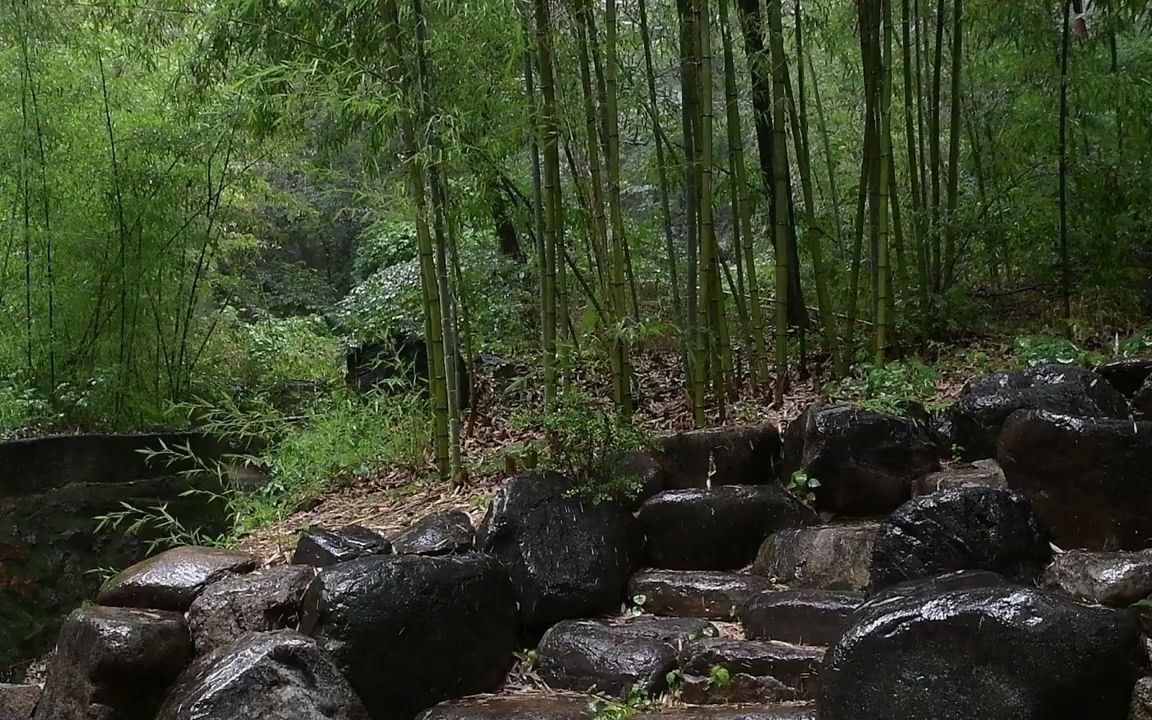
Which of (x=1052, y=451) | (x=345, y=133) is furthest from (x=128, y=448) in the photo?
(x=1052, y=451)

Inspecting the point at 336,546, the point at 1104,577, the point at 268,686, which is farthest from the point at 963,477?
the point at 268,686

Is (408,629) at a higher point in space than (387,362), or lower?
lower

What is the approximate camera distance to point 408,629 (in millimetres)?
2691

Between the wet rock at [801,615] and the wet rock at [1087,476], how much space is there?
0.66 metres

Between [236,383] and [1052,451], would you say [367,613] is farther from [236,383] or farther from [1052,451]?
[236,383]

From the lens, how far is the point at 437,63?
3.58 metres

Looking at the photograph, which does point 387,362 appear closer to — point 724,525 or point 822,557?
point 724,525

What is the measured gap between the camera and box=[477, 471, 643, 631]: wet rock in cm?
296

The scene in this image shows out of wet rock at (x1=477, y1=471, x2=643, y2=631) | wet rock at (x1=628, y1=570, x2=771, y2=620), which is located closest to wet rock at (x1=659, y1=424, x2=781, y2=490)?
wet rock at (x1=477, y1=471, x2=643, y2=631)

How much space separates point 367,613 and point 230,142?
156 inches

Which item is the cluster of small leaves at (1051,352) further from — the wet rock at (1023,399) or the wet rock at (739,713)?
the wet rock at (739,713)

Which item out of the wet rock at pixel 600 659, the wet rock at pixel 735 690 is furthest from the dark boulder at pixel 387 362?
the wet rock at pixel 735 690

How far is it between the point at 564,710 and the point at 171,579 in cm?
151

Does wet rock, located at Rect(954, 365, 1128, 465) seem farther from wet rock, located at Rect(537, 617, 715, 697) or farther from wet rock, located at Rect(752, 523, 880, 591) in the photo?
wet rock, located at Rect(537, 617, 715, 697)
